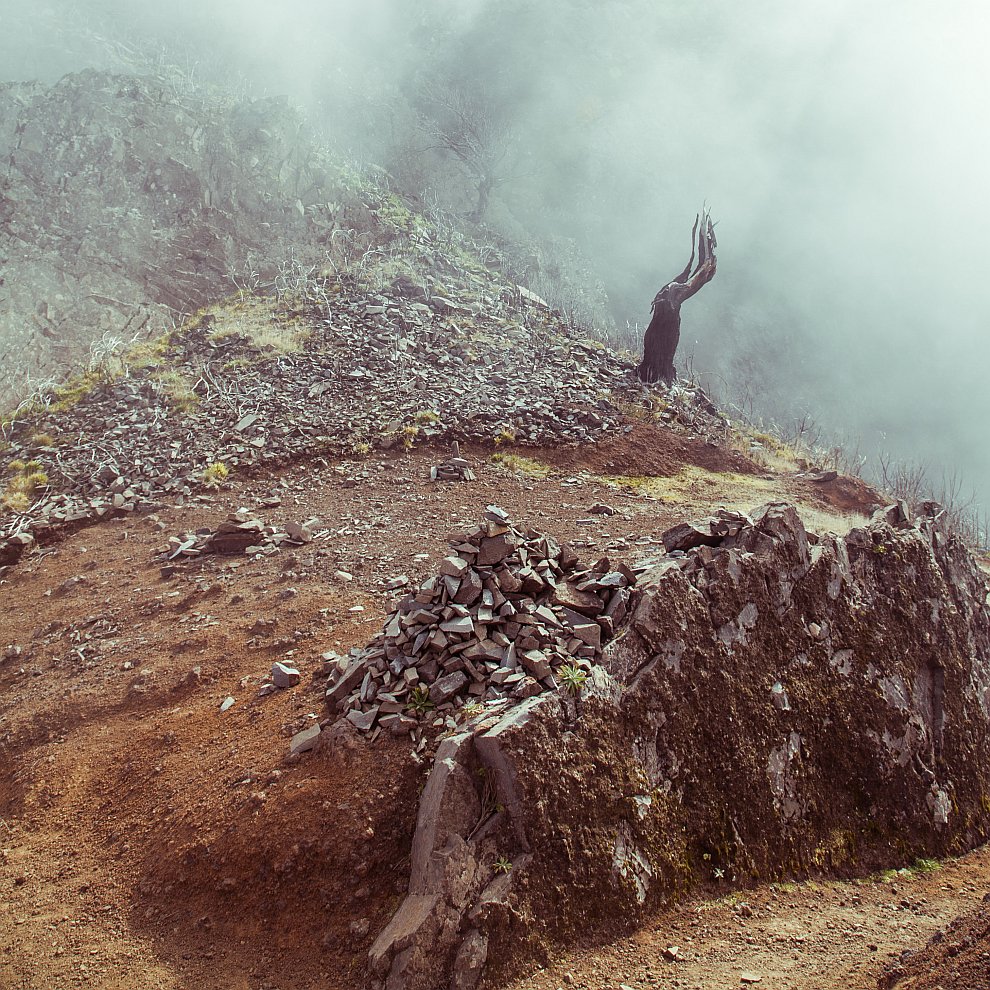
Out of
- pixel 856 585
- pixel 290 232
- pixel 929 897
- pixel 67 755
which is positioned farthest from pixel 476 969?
→ pixel 290 232

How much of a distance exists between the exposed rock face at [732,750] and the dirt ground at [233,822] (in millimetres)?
277

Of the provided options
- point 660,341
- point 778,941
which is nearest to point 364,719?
point 778,941

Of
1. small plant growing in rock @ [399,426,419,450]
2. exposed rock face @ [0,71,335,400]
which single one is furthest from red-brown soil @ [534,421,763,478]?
exposed rock face @ [0,71,335,400]

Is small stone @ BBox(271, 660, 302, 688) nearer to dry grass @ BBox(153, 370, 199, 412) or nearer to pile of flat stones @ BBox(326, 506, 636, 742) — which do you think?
pile of flat stones @ BBox(326, 506, 636, 742)

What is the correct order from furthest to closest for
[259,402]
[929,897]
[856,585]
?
[259,402], [856,585], [929,897]

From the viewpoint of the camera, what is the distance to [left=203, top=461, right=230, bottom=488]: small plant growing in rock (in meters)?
10.1

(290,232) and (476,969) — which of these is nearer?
(476,969)

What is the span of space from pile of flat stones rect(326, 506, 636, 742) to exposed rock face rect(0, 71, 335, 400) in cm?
1302

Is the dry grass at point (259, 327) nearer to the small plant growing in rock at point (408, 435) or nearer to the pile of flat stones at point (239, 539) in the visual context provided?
the small plant growing in rock at point (408, 435)

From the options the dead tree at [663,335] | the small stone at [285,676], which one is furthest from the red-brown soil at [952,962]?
the dead tree at [663,335]

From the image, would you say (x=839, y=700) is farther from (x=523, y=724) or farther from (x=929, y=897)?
(x=523, y=724)

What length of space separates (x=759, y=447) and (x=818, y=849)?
1007 centimetres

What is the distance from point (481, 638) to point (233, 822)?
1761 mm

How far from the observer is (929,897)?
181 inches
